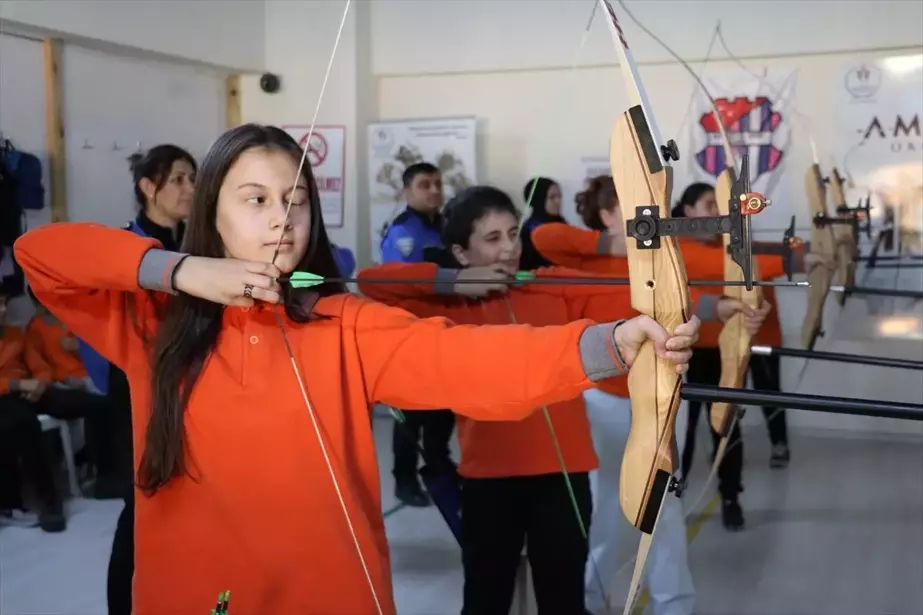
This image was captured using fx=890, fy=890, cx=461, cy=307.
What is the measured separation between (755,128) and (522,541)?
329 centimetres

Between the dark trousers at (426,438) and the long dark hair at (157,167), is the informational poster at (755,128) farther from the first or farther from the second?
the long dark hair at (157,167)

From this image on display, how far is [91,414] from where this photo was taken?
3369 millimetres

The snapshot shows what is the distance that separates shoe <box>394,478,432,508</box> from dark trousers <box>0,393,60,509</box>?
1.16 meters

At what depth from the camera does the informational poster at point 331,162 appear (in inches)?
192

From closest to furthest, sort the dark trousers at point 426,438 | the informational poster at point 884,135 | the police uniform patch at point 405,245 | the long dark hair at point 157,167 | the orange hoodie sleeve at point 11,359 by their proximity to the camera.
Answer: the long dark hair at point 157,167, the dark trousers at point 426,438, the orange hoodie sleeve at point 11,359, the police uniform patch at point 405,245, the informational poster at point 884,135

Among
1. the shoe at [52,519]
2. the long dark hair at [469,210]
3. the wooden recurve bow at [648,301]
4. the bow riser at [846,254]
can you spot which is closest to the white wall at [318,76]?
the shoe at [52,519]

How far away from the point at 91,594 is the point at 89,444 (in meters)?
1.12

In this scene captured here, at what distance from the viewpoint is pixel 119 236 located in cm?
121

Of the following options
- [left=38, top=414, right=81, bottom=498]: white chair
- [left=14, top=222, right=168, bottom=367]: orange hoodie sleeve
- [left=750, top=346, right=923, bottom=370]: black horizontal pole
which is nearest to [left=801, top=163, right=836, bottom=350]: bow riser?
[left=750, top=346, right=923, bottom=370]: black horizontal pole

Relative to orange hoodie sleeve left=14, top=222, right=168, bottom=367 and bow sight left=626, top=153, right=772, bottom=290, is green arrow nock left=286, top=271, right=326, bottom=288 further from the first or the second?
bow sight left=626, top=153, right=772, bottom=290

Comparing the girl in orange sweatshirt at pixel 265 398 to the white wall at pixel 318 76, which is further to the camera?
the white wall at pixel 318 76

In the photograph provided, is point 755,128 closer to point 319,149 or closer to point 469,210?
point 319,149

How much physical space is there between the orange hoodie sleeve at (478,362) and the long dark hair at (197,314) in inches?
4.4

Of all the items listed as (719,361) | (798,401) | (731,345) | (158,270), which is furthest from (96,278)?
(719,361)
